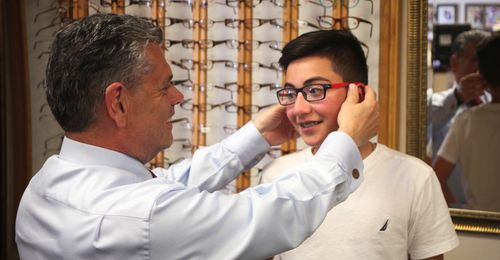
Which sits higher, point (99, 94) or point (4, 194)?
point (99, 94)

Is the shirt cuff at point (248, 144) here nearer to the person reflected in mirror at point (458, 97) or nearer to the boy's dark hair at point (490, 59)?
the person reflected in mirror at point (458, 97)

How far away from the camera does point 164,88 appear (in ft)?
4.27

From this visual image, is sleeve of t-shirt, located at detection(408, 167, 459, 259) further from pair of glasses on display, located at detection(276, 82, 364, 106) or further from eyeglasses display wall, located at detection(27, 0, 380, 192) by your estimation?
eyeglasses display wall, located at detection(27, 0, 380, 192)

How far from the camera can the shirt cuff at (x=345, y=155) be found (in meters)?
1.25

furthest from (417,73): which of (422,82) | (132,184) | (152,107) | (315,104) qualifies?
(132,184)

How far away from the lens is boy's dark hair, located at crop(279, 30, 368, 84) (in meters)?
1.76

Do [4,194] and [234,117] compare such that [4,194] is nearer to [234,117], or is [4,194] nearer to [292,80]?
[234,117]

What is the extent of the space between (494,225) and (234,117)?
4.07 ft

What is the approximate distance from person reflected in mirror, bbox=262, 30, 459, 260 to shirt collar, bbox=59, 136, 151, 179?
0.64 m

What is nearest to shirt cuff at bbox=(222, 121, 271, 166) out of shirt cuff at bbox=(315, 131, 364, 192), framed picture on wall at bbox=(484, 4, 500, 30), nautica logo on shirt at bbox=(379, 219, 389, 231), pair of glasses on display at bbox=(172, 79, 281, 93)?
nautica logo on shirt at bbox=(379, 219, 389, 231)

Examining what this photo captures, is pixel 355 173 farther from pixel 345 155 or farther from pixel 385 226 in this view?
pixel 385 226

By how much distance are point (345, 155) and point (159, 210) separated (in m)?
0.44

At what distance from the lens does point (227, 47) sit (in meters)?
2.63

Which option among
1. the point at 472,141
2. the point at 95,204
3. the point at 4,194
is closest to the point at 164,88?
the point at 95,204
